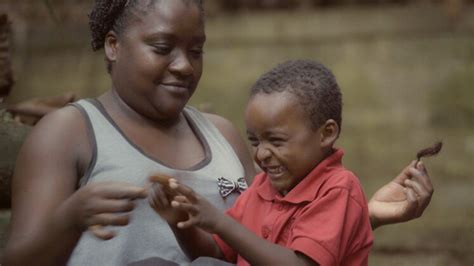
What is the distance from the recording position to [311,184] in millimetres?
3260

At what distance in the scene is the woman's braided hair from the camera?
357cm

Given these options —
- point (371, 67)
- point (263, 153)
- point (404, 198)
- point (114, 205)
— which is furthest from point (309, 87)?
point (371, 67)

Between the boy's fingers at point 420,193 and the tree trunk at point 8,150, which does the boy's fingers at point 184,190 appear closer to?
the boy's fingers at point 420,193

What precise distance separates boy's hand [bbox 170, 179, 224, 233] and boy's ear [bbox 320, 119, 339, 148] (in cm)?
44

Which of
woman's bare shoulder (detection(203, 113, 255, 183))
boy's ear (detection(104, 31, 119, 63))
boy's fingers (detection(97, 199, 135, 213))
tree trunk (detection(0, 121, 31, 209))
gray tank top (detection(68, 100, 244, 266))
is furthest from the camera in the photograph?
tree trunk (detection(0, 121, 31, 209))

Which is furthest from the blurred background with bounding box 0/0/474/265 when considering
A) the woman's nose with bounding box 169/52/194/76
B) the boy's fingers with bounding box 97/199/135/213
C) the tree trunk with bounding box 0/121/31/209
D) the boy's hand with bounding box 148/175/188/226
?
the boy's fingers with bounding box 97/199/135/213

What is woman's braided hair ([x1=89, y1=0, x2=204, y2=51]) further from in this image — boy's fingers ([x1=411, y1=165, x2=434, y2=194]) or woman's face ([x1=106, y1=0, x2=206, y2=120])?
boy's fingers ([x1=411, y1=165, x2=434, y2=194])

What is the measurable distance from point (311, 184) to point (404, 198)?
521 mm

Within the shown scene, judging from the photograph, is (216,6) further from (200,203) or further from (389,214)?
(200,203)

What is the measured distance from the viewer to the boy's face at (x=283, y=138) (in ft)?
10.6

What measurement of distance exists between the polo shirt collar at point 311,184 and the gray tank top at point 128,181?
1.10 feet

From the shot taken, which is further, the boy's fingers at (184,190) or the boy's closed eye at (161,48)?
the boy's closed eye at (161,48)

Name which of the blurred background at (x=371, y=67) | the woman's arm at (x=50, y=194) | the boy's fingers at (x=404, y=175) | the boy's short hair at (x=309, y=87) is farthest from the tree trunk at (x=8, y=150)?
the blurred background at (x=371, y=67)

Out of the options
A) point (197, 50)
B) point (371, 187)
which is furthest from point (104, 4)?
point (371, 187)
